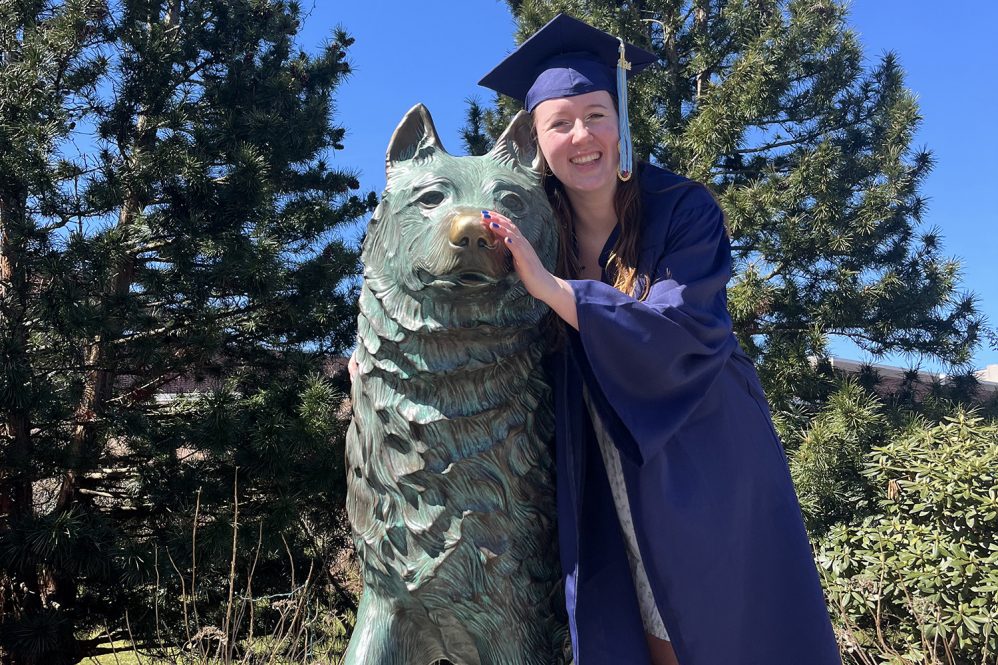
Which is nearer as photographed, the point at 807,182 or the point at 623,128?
the point at 623,128

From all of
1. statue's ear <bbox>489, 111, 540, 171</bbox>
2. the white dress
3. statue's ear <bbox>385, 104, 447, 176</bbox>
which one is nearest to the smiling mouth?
statue's ear <bbox>489, 111, 540, 171</bbox>

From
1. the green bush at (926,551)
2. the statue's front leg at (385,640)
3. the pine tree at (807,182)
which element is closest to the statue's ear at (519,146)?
the statue's front leg at (385,640)

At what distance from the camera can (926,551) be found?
184 inches

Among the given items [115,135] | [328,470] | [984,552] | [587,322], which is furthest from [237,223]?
[984,552]

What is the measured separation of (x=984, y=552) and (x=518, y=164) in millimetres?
4181

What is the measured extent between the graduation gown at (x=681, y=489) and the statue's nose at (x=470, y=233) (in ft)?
0.72

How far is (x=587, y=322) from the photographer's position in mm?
1749

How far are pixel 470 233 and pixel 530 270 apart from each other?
155 mm

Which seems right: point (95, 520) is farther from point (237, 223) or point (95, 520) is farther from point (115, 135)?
point (115, 135)

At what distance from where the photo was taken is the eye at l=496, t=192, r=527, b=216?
1906 millimetres

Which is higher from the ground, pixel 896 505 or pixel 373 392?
pixel 373 392

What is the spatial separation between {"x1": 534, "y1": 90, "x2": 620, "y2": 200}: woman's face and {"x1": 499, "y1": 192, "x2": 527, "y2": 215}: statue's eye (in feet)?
0.76

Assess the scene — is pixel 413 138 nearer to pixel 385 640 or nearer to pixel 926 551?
pixel 385 640

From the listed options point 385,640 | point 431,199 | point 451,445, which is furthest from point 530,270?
point 385,640
